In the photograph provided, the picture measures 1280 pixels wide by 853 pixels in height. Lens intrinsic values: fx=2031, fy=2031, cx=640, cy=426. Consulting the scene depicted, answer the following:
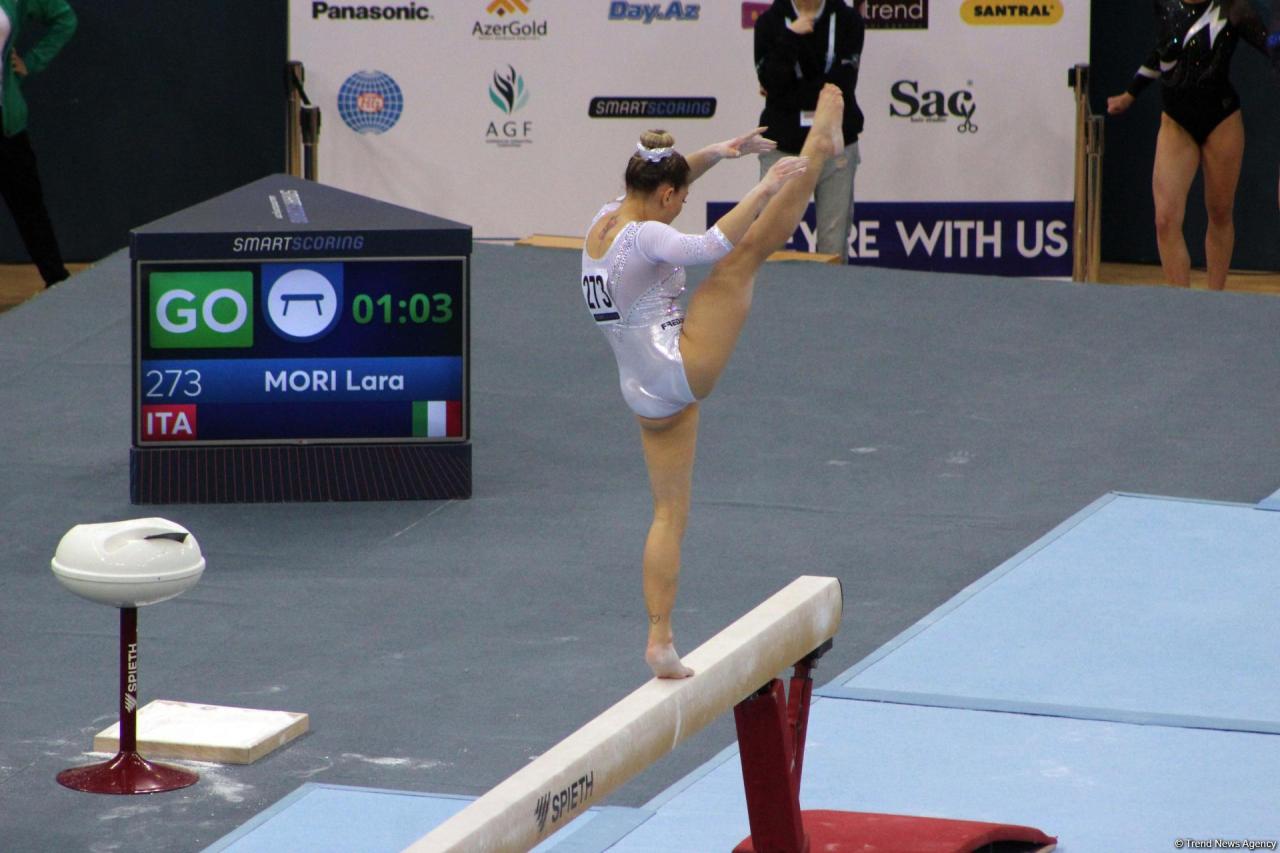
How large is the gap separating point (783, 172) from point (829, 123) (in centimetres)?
20

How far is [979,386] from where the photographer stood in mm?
8461

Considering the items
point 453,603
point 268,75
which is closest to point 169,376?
point 453,603

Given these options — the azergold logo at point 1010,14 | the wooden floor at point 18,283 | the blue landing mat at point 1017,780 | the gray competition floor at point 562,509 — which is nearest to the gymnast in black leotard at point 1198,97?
the gray competition floor at point 562,509

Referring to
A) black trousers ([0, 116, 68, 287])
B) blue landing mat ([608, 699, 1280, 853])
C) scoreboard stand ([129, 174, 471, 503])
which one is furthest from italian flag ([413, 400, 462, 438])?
black trousers ([0, 116, 68, 287])

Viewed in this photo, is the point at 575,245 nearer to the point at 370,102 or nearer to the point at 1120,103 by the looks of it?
the point at 370,102

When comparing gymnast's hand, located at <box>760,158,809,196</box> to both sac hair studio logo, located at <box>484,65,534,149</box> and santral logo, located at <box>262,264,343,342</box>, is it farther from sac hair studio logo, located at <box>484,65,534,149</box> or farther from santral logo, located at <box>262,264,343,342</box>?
sac hair studio logo, located at <box>484,65,534,149</box>

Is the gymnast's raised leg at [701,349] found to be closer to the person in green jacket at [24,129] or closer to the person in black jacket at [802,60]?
the person in black jacket at [802,60]

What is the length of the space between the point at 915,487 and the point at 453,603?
1.96 m

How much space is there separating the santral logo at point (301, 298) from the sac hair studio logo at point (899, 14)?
4.63 metres

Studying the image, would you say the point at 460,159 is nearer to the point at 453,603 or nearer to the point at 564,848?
the point at 453,603

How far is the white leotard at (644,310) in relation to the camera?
14.0ft

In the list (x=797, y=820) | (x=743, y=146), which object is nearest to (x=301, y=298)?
(x=743, y=146)

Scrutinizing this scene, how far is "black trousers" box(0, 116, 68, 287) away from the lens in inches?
398

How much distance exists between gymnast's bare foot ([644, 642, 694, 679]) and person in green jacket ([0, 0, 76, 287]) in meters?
6.75
